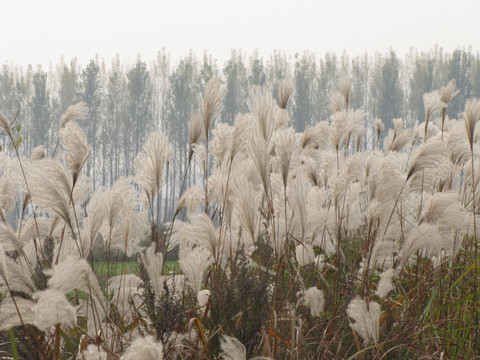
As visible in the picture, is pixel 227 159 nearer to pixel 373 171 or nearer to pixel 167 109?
pixel 373 171

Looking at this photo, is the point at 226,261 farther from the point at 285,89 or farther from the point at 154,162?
the point at 285,89

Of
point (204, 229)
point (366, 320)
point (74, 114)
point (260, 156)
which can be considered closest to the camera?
point (366, 320)

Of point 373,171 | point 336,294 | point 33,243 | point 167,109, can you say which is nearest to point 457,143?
point 373,171

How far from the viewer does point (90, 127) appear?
4381 centimetres

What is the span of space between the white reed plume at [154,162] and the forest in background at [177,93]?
38385 millimetres

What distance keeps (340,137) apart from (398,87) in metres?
45.5

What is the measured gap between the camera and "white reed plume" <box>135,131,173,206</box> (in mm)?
2578

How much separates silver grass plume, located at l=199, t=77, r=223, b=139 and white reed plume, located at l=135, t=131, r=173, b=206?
21cm

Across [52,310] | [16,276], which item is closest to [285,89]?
[16,276]

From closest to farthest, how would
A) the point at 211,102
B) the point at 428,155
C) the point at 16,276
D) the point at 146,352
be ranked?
the point at 146,352
the point at 16,276
the point at 211,102
the point at 428,155

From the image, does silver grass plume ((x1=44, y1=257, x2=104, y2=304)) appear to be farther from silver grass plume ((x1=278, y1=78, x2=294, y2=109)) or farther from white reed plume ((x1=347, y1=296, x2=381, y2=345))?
silver grass plume ((x1=278, y1=78, x2=294, y2=109))

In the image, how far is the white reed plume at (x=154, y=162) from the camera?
2.58 m

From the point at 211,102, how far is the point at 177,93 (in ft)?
138

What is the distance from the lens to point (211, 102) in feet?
8.27
